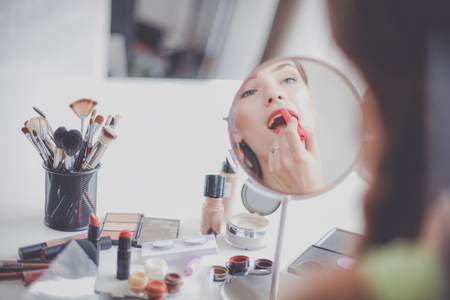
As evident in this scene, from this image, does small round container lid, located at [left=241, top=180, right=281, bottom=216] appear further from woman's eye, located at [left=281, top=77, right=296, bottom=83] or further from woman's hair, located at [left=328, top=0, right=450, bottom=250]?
woman's hair, located at [left=328, top=0, right=450, bottom=250]

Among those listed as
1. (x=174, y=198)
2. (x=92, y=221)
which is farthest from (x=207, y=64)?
(x=92, y=221)

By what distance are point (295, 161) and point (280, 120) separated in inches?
3.0

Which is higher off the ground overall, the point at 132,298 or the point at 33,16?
the point at 33,16

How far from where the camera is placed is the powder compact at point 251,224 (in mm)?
693

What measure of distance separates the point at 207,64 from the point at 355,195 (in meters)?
0.59

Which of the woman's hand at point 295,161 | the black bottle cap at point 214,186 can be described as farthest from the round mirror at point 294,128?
the black bottle cap at point 214,186

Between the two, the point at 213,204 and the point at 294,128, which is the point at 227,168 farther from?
the point at 294,128

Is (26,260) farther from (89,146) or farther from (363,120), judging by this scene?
(363,120)

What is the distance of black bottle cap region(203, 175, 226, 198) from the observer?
728mm

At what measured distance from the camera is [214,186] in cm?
73

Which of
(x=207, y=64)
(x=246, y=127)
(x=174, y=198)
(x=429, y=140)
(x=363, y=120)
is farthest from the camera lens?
(x=207, y=64)

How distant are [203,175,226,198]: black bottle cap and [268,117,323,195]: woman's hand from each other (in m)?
0.16

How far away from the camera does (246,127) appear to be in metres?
0.60

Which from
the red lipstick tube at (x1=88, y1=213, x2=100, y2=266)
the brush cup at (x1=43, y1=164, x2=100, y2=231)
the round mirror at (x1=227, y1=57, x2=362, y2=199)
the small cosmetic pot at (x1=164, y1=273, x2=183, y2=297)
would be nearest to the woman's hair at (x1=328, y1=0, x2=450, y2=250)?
the round mirror at (x1=227, y1=57, x2=362, y2=199)
